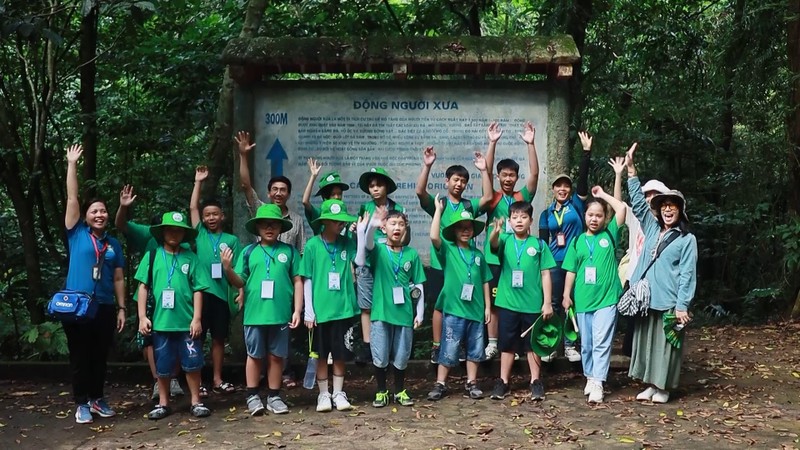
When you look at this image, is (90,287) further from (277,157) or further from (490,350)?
(490,350)

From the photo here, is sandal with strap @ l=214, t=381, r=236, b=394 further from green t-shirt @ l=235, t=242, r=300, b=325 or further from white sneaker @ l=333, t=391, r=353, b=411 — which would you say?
white sneaker @ l=333, t=391, r=353, b=411

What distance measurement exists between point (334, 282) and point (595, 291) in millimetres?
2059

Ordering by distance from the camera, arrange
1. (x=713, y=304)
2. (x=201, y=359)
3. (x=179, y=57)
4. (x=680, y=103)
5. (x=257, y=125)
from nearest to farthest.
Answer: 1. (x=201, y=359)
2. (x=257, y=125)
3. (x=179, y=57)
4. (x=680, y=103)
5. (x=713, y=304)

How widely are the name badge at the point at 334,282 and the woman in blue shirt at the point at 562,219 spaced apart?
187 cm

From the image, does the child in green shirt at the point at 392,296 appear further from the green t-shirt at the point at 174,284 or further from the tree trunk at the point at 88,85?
the tree trunk at the point at 88,85

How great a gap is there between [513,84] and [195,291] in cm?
353

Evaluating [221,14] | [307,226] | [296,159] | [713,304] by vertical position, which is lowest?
[713,304]

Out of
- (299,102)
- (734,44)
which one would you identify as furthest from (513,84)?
(734,44)

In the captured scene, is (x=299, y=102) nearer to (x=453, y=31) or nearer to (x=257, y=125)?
(x=257, y=125)

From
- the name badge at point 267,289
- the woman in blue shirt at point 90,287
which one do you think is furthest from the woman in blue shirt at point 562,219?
the woman in blue shirt at point 90,287

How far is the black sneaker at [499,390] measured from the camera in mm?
6402

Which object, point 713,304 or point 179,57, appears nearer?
point 179,57

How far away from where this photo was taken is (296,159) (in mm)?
7578

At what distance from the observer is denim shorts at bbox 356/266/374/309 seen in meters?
6.50
